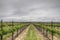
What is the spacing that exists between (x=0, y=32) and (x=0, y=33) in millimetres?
88

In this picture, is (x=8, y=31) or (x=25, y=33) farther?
(x=25, y=33)

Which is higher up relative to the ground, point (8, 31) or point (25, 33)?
point (8, 31)

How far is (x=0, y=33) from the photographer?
896 cm

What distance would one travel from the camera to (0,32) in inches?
355

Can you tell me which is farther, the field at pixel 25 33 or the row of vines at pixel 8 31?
the field at pixel 25 33

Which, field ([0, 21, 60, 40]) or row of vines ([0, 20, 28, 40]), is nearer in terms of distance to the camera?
row of vines ([0, 20, 28, 40])
